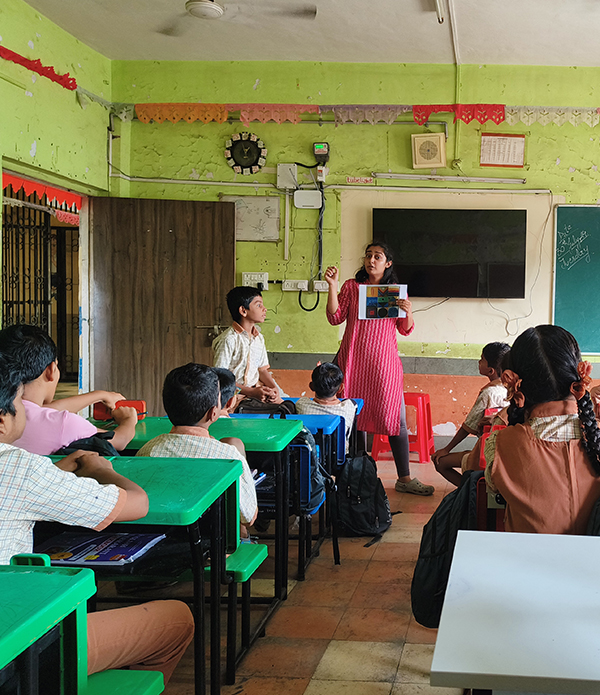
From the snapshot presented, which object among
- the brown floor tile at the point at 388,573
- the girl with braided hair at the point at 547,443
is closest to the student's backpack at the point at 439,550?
the girl with braided hair at the point at 547,443

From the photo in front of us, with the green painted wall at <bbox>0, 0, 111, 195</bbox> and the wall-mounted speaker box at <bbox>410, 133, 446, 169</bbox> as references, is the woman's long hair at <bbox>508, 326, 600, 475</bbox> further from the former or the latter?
the wall-mounted speaker box at <bbox>410, 133, 446, 169</bbox>

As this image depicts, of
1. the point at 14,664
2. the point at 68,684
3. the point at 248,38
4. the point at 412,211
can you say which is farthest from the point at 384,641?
the point at 248,38

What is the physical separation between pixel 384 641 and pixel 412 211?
3.78m

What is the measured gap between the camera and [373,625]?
2.59 meters

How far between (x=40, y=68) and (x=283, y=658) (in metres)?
3.82

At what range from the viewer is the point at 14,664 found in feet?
3.11

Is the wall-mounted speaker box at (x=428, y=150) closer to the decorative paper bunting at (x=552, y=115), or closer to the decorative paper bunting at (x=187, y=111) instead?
the decorative paper bunting at (x=552, y=115)

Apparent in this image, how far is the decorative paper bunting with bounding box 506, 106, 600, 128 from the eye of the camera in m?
5.46

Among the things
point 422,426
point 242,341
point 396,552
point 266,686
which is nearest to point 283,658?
point 266,686

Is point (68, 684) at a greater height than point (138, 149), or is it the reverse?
point (138, 149)

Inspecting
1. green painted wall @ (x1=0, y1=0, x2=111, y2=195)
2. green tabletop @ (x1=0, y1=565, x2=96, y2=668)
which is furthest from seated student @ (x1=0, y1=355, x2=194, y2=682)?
green painted wall @ (x1=0, y1=0, x2=111, y2=195)

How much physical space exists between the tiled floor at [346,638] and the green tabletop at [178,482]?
28.8 inches

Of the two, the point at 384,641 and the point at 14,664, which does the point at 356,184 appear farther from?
the point at 14,664

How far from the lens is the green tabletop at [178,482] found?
1.51m
